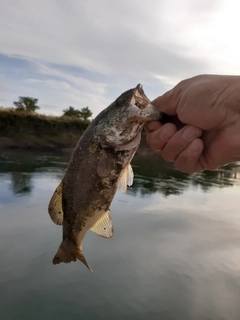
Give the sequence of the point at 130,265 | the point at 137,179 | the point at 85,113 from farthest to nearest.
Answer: the point at 85,113, the point at 137,179, the point at 130,265

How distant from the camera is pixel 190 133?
3.47m

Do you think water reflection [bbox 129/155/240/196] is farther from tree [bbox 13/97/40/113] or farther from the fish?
tree [bbox 13/97/40/113]

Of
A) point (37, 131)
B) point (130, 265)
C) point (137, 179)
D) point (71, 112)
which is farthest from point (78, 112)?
point (130, 265)

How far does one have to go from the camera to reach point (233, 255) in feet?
38.2

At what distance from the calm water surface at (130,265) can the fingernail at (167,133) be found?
230 inches

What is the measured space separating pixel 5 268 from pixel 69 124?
3861 centimetres

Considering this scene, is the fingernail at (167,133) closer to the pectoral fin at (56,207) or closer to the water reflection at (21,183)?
the pectoral fin at (56,207)

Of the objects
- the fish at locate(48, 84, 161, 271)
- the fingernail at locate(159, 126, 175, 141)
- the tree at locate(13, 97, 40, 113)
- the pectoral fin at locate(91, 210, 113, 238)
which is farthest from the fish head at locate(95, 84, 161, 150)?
the tree at locate(13, 97, 40, 113)

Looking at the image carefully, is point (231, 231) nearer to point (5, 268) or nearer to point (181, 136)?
point (5, 268)

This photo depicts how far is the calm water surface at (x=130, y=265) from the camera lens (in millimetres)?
8133

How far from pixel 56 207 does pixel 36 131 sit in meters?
40.9

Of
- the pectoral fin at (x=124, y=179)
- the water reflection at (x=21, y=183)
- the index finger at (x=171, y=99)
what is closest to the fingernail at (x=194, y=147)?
the index finger at (x=171, y=99)

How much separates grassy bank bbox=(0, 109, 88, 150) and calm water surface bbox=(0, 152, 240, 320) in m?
22.1

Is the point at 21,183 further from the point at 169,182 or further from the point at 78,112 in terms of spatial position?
the point at 78,112
